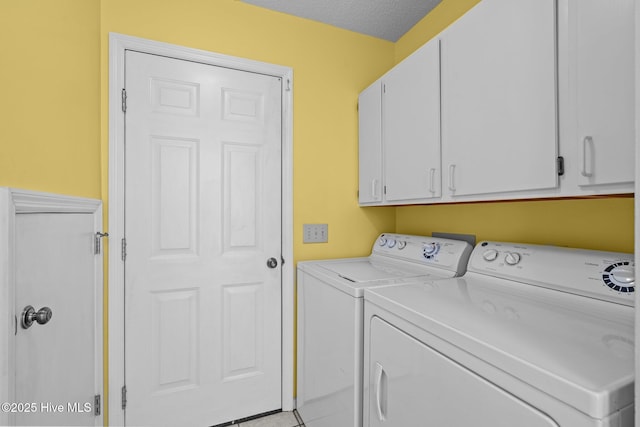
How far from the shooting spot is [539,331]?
2.58 feet

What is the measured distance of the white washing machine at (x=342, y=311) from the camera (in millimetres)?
1240

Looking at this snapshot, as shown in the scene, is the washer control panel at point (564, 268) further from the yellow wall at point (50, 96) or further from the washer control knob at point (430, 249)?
the yellow wall at point (50, 96)

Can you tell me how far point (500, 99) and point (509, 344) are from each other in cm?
88

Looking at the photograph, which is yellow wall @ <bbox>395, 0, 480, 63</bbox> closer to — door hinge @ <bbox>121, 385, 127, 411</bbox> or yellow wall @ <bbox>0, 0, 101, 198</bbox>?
yellow wall @ <bbox>0, 0, 101, 198</bbox>

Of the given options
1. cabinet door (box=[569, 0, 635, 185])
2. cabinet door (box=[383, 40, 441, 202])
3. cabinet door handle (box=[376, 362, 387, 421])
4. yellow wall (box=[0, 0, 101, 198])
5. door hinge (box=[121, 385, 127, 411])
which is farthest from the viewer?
door hinge (box=[121, 385, 127, 411])

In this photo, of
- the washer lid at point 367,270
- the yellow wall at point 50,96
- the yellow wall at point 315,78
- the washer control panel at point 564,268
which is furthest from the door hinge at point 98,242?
the washer control panel at point 564,268

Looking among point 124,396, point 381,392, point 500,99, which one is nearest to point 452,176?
point 500,99

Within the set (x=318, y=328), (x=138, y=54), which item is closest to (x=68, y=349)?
(x=318, y=328)

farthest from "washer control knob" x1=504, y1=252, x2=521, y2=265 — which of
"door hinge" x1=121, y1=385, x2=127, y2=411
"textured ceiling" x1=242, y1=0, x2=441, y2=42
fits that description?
"door hinge" x1=121, y1=385, x2=127, y2=411

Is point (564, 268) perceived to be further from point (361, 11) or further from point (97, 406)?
point (97, 406)

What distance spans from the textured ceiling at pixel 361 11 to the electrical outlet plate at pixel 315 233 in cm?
144

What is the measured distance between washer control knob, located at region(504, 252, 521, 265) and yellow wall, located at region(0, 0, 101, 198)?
5.87ft

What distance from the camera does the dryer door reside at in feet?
2.18

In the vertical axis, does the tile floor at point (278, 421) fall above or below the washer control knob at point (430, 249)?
below
